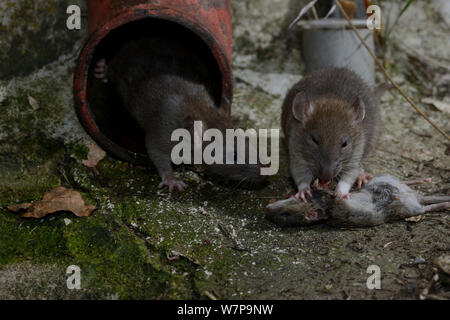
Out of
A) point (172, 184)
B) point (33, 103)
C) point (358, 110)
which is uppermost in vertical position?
point (33, 103)

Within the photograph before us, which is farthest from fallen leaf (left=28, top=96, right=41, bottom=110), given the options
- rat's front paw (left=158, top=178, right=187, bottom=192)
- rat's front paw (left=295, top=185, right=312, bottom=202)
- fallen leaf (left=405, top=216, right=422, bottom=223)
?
fallen leaf (left=405, top=216, right=422, bottom=223)

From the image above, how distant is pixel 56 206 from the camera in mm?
4012

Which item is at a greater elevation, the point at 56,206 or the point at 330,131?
the point at 330,131

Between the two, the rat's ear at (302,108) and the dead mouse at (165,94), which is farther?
the dead mouse at (165,94)

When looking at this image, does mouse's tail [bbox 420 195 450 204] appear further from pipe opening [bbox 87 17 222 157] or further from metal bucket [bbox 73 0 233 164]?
pipe opening [bbox 87 17 222 157]

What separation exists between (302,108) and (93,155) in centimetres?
196

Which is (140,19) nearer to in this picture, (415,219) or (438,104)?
(415,219)

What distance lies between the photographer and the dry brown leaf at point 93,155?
462cm

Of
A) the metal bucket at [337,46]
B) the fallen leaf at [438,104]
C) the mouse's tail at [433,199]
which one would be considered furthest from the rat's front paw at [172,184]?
the fallen leaf at [438,104]

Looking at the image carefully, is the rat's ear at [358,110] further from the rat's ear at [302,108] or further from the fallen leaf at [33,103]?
the fallen leaf at [33,103]

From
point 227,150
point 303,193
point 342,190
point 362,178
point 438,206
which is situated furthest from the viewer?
point 362,178

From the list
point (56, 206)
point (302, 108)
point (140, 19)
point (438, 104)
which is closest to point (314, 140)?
point (302, 108)
